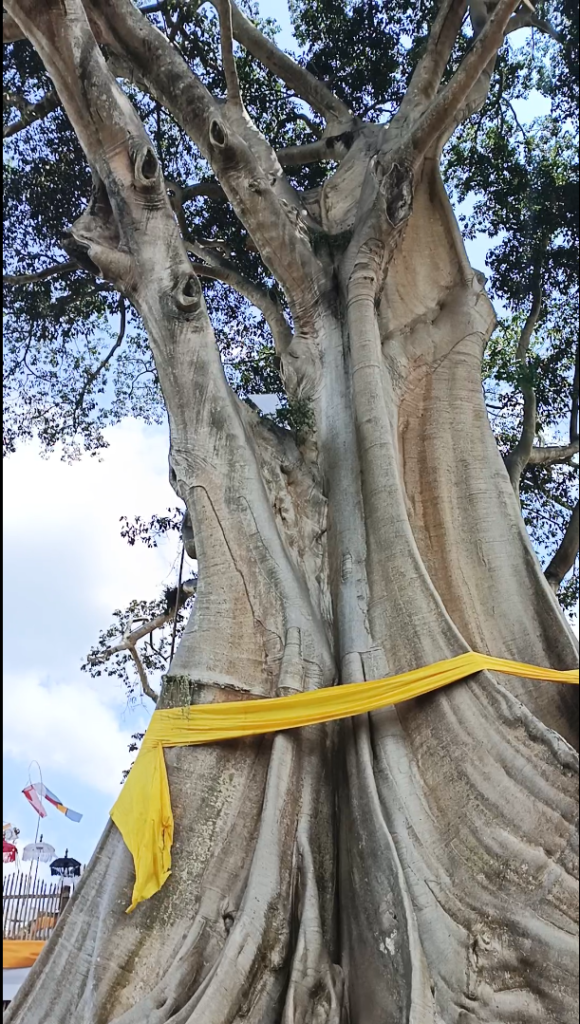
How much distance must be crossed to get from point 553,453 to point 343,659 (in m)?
4.33

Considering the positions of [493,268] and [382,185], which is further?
[493,268]

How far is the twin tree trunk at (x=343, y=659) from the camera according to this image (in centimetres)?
288

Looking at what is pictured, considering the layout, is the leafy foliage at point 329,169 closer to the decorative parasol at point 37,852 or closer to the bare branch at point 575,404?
the bare branch at point 575,404

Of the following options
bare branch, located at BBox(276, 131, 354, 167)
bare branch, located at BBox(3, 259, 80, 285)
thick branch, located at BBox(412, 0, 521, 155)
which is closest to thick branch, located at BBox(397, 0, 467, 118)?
thick branch, located at BBox(412, 0, 521, 155)

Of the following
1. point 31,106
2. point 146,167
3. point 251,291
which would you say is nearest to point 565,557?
point 251,291

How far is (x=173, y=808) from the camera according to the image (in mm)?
3311

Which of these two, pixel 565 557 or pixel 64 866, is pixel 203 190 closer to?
pixel 565 557

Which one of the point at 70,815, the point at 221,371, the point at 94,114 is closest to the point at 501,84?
the point at 94,114

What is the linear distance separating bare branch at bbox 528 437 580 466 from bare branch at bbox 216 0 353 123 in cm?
311

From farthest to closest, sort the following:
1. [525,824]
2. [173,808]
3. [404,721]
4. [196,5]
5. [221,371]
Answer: [196,5] < [221,371] < [404,721] < [173,808] < [525,824]

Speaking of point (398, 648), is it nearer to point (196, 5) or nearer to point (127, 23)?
point (127, 23)

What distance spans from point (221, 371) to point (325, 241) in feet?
5.25

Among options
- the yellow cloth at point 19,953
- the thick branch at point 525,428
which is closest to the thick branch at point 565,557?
the thick branch at point 525,428

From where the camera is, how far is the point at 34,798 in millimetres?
11516
